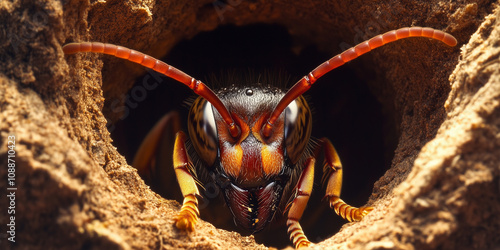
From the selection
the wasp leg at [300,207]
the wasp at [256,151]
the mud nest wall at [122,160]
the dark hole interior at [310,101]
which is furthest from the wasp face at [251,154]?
the dark hole interior at [310,101]

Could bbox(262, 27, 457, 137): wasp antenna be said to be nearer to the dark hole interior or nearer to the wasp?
the wasp

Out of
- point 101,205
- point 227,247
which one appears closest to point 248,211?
point 227,247

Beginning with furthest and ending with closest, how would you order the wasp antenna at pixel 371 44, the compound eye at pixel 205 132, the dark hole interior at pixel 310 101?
the dark hole interior at pixel 310 101, the compound eye at pixel 205 132, the wasp antenna at pixel 371 44

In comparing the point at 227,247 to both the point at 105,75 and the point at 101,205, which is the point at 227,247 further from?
the point at 105,75

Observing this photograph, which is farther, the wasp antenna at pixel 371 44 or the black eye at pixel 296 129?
the black eye at pixel 296 129

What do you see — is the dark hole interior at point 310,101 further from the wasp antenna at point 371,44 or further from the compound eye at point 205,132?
the wasp antenna at point 371,44

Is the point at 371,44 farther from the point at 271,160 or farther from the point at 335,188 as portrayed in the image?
the point at 335,188

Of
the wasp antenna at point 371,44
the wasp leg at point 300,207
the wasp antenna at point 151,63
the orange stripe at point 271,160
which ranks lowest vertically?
the wasp leg at point 300,207
